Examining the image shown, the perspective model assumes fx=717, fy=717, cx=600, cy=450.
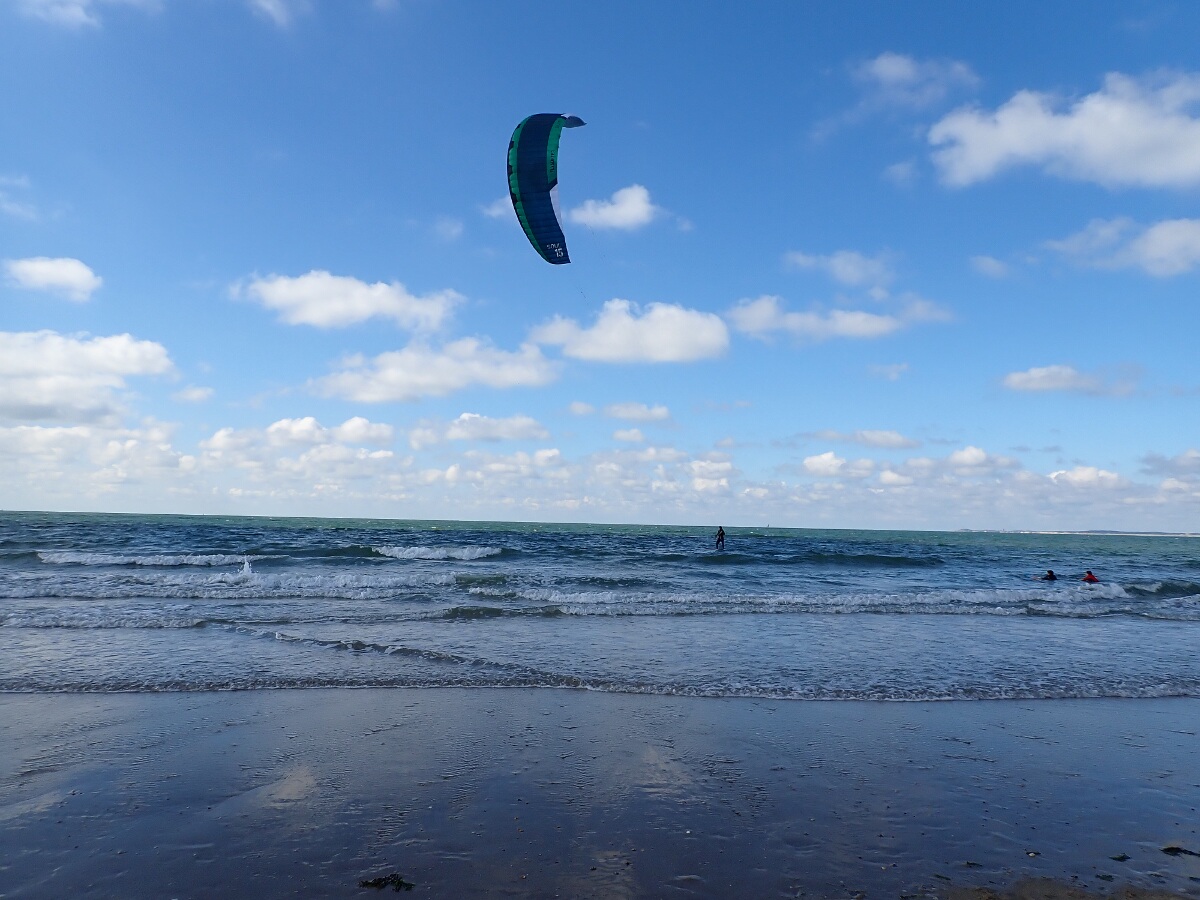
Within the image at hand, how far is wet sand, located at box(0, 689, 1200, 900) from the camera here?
4.64 meters

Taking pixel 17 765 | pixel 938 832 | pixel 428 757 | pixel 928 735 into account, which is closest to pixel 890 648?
pixel 928 735

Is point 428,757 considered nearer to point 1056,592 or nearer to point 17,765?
point 17,765

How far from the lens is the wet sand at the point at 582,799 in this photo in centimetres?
464

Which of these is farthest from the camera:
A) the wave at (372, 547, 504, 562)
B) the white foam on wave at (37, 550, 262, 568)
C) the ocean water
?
the wave at (372, 547, 504, 562)

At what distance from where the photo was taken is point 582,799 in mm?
5871

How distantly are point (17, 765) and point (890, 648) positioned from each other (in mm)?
12490

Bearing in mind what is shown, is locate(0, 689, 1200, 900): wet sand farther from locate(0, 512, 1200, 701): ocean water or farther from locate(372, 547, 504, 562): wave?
locate(372, 547, 504, 562): wave

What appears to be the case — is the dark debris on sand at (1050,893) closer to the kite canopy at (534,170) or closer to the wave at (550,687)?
the wave at (550,687)

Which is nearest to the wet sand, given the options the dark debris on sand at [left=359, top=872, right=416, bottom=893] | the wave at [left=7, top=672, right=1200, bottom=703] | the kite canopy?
the dark debris on sand at [left=359, top=872, right=416, bottom=893]

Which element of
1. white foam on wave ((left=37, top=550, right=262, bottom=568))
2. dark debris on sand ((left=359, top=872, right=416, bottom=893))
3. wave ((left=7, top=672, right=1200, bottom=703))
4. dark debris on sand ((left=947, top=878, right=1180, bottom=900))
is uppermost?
dark debris on sand ((left=359, top=872, right=416, bottom=893))

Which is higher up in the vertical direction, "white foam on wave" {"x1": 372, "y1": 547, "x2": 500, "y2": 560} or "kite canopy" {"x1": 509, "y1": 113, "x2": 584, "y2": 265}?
"kite canopy" {"x1": 509, "y1": 113, "x2": 584, "y2": 265}

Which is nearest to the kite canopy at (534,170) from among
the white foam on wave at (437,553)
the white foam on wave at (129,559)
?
the white foam on wave at (129,559)

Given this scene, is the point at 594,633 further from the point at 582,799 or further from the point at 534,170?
the point at 534,170

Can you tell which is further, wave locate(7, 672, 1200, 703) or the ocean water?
the ocean water
